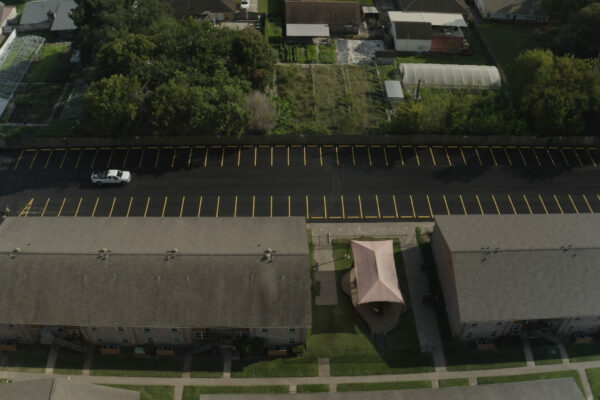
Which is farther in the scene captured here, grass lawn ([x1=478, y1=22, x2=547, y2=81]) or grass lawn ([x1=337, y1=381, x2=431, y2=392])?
grass lawn ([x1=478, y1=22, x2=547, y2=81])

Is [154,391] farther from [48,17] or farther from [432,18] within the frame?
[432,18]

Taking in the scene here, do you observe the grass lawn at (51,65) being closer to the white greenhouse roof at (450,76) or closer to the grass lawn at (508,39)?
the white greenhouse roof at (450,76)

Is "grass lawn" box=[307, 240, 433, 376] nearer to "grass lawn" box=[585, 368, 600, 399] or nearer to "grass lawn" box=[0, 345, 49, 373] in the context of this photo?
"grass lawn" box=[585, 368, 600, 399]

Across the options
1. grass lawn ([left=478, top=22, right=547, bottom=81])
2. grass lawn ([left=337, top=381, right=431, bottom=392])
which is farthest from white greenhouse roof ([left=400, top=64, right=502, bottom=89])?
grass lawn ([left=337, top=381, right=431, bottom=392])

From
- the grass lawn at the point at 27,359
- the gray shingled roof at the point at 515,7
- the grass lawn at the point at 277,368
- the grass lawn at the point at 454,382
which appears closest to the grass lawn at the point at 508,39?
the gray shingled roof at the point at 515,7

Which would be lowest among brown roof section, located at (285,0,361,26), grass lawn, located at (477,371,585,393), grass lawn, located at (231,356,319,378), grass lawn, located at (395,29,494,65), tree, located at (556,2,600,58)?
grass lawn, located at (477,371,585,393)

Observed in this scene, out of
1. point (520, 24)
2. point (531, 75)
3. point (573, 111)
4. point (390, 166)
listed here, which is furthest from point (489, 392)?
point (520, 24)
